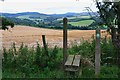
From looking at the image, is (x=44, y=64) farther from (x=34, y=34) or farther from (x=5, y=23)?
(x=34, y=34)

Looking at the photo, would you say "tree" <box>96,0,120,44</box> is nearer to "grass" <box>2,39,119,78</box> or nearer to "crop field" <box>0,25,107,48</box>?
"grass" <box>2,39,119,78</box>

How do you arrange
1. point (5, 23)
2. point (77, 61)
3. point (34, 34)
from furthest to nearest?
point (34, 34), point (5, 23), point (77, 61)

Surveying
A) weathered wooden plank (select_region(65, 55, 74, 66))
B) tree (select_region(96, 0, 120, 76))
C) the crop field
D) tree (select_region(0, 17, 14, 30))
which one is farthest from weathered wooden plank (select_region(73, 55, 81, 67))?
the crop field

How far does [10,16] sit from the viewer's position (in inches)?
409

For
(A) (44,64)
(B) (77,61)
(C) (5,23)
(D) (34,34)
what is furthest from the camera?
(D) (34,34)

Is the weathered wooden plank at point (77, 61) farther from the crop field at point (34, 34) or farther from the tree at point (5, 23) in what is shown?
the crop field at point (34, 34)

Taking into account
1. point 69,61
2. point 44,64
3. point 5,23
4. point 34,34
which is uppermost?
point 5,23

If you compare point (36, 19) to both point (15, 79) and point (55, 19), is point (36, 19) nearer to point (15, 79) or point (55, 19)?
point (55, 19)

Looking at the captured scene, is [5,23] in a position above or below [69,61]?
above

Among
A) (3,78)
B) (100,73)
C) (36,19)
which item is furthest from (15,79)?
(36,19)

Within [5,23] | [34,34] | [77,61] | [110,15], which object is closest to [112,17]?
[110,15]

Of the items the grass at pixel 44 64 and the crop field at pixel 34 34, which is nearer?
the grass at pixel 44 64

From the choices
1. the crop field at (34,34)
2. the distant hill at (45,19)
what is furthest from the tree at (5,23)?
the crop field at (34,34)

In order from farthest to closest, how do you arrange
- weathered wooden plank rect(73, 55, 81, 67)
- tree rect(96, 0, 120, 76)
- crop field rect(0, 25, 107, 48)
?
1. crop field rect(0, 25, 107, 48)
2. tree rect(96, 0, 120, 76)
3. weathered wooden plank rect(73, 55, 81, 67)
